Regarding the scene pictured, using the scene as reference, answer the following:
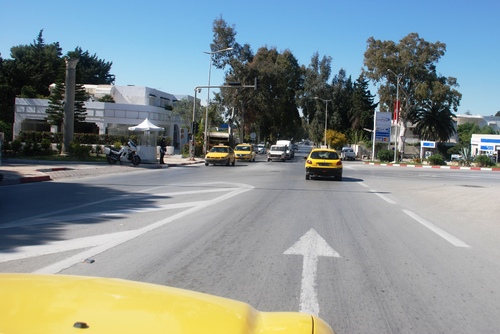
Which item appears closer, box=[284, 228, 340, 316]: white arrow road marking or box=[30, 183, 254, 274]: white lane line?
box=[284, 228, 340, 316]: white arrow road marking

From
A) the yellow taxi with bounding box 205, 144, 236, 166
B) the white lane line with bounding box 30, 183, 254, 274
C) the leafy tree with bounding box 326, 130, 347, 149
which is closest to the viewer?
the white lane line with bounding box 30, 183, 254, 274

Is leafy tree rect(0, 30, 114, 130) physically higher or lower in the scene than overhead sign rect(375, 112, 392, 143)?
higher

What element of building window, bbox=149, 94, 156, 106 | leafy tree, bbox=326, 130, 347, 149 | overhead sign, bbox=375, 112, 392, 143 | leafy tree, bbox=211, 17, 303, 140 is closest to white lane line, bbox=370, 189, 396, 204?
overhead sign, bbox=375, 112, 392, 143

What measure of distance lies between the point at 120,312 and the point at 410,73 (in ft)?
207

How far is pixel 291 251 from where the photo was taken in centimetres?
724

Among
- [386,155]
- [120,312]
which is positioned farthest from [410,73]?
[120,312]

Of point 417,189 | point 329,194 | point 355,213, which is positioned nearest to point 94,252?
point 355,213

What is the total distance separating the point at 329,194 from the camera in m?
16.0

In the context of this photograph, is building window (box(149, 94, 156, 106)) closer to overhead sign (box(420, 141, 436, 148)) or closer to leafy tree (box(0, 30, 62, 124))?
leafy tree (box(0, 30, 62, 124))

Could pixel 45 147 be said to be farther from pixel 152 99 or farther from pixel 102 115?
pixel 152 99

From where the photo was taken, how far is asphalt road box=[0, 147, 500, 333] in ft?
16.0

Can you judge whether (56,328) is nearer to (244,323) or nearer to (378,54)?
(244,323)

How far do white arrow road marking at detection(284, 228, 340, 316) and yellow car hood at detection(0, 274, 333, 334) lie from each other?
218 centimetres

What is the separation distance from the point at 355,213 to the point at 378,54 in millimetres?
53101
